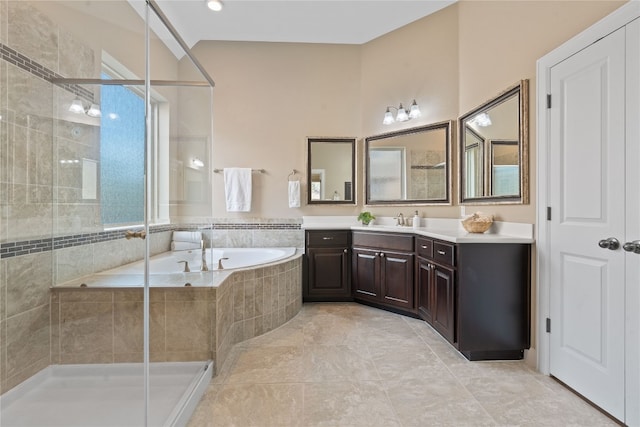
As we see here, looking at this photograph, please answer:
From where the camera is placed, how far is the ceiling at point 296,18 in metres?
2.96

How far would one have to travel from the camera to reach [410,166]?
131 inches

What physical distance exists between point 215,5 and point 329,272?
294 cm

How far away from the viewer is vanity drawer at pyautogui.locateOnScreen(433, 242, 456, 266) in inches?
84.7

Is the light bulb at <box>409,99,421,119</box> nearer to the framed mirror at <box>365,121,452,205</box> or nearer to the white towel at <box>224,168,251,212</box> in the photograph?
the framed mirror at <box>365,121,452,205</box>

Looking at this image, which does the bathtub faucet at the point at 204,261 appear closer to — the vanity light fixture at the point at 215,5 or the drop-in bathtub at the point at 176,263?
the drop-in bathtub at the point at 176,263

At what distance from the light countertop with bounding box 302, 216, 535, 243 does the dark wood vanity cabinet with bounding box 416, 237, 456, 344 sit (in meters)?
0.09

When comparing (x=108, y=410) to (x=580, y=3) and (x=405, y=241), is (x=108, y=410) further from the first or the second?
(x=580, y=3)

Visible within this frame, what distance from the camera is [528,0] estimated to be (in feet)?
6.66

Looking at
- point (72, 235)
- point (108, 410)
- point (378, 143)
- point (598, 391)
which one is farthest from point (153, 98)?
point (598, 391)

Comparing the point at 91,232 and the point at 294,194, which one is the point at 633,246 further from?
the point at 91,232

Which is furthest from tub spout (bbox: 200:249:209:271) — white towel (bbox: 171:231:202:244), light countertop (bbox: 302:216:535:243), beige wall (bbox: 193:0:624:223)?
beige wall (bbox: 193:0:624:223)

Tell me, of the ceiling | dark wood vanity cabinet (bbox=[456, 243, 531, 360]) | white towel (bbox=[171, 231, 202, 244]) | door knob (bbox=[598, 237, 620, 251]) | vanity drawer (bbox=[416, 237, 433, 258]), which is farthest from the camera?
the ceiling

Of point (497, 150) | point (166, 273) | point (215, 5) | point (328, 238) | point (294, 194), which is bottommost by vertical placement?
point (166, 273)

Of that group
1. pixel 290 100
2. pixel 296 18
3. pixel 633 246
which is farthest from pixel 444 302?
pixel 296 18
